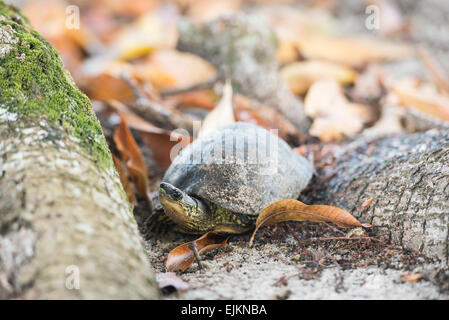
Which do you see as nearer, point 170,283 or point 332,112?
point 170,283

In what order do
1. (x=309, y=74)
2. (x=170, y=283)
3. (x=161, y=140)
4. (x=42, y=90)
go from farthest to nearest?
(x=309, y=74), (x=161, y=140), (x=42, y=90), (x=170, y=283)

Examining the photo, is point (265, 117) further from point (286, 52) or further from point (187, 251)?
point (187, 251)

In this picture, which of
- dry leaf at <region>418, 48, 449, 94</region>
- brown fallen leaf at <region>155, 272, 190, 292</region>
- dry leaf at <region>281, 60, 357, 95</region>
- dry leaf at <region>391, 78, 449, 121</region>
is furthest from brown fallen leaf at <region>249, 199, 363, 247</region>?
dry leaf at <region>418, 48, 449, 94</region>

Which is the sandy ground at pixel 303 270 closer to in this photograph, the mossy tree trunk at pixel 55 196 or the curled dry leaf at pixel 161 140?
the mossy tree trunk at pixel 55 196

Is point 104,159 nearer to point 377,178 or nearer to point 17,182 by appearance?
point 17,182

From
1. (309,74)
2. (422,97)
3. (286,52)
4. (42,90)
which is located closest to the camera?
(42,90)

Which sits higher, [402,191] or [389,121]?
[389,121]

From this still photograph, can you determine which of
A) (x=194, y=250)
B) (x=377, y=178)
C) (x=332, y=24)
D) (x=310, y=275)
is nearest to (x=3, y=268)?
(x=194, y=250)

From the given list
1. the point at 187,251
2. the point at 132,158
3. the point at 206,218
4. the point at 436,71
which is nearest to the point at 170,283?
the point at 187,251
